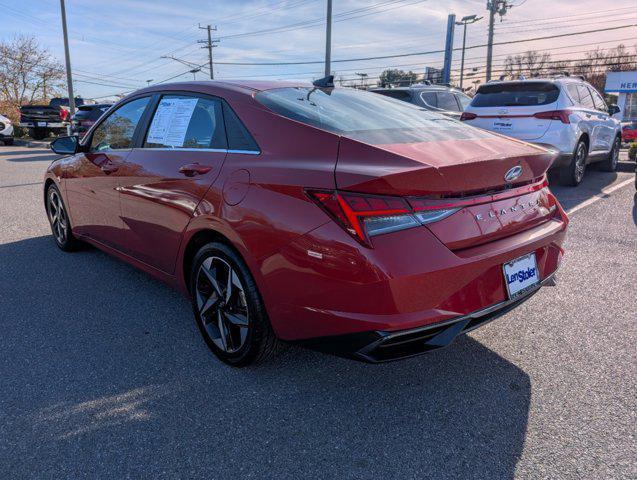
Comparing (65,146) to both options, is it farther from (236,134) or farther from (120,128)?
(236,134)

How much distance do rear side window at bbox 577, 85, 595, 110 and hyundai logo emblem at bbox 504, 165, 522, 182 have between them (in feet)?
22.2

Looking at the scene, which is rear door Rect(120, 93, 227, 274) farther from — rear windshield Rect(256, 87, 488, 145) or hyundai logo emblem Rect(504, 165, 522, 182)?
hyundai logo emblem Rect(504, 165, 522, 182)

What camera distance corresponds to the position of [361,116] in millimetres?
2889

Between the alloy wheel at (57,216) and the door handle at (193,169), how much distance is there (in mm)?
2586

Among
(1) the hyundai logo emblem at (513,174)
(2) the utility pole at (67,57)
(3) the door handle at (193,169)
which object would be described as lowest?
(3) the door handle at (193,169)

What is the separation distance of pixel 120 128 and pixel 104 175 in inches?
15.3

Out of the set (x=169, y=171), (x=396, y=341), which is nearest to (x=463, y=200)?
(x=396, y=341)

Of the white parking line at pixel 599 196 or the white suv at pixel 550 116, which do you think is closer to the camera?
the white parking line at pixel 599 196

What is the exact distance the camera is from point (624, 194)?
7.46 metres

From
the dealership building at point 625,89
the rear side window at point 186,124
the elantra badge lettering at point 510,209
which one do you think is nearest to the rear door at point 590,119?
the elantra badge lettering at point 510,209

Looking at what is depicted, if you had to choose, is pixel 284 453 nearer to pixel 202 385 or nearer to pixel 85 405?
pixel 202 385

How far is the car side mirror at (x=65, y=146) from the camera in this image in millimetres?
4547

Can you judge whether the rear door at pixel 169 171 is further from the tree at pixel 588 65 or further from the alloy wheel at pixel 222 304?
the tree at pixel 588 65

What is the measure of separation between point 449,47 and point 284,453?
127ft
